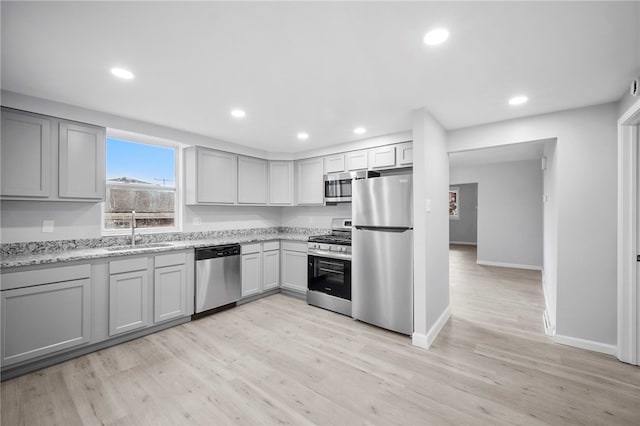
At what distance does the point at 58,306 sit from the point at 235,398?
1849mm

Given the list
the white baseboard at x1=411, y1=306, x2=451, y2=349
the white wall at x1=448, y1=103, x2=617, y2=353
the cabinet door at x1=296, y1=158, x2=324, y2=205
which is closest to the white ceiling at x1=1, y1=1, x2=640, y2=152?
the white wall at x1=448, y1=103, x2=617, y2=353

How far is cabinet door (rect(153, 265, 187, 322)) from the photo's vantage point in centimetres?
305

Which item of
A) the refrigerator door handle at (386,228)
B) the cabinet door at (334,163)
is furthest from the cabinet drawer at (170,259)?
the cabinet door at (334,163)

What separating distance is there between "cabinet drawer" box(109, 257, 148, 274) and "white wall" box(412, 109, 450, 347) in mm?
2984

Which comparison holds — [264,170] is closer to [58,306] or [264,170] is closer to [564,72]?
[58,306]

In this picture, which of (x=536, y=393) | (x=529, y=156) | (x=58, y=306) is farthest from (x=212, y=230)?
(x=529, y=156)

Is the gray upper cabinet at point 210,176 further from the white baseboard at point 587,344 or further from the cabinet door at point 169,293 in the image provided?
the white baseboard at point 587,344

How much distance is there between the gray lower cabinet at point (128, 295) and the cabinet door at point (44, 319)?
20 cm

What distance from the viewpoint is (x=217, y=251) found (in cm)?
363

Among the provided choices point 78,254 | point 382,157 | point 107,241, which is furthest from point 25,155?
point 382,157

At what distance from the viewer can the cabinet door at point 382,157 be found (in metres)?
3.63

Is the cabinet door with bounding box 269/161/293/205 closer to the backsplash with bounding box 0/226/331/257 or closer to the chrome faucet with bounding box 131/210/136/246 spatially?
the backsplash with bounding box 0/226/331/257

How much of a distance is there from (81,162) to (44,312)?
1.48 meters

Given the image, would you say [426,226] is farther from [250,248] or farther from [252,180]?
[252,180]
